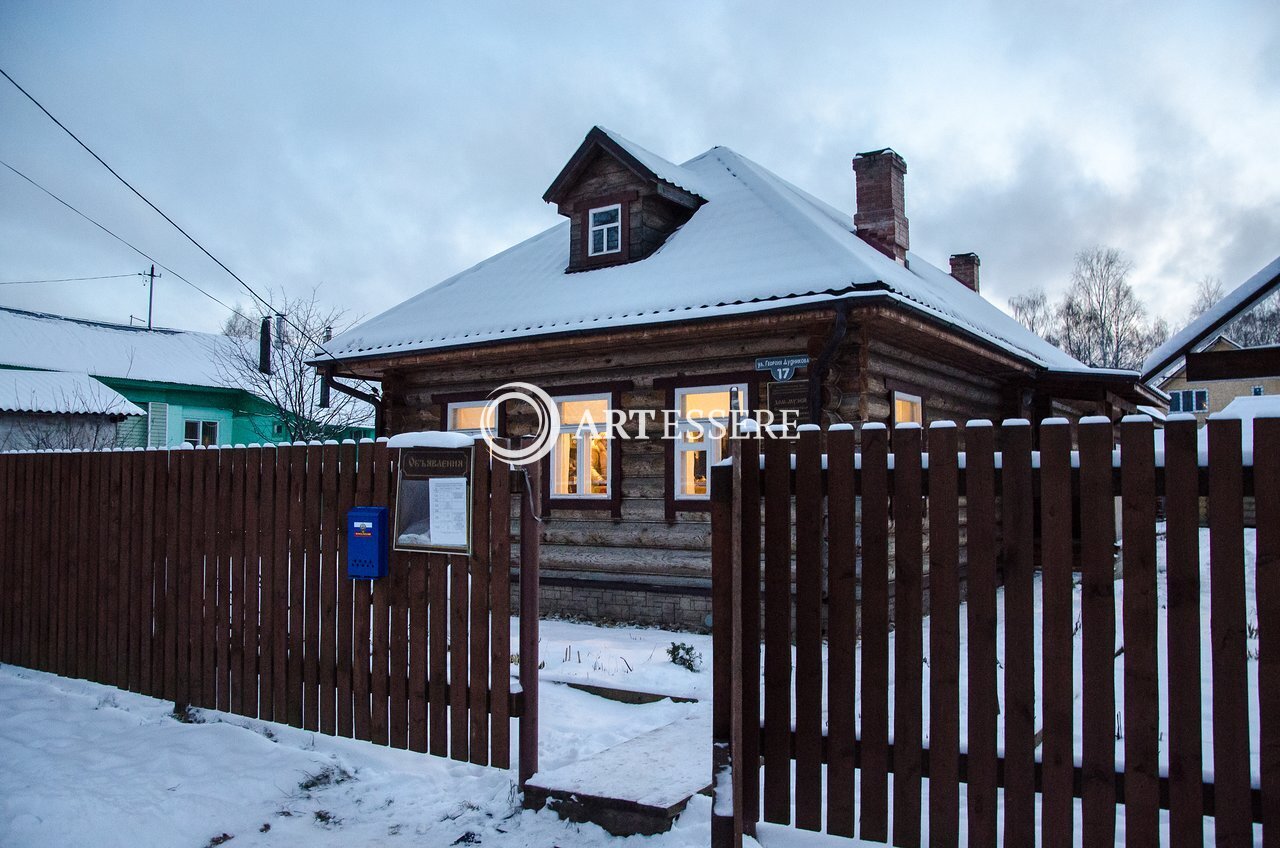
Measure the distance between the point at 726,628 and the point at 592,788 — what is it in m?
1.29

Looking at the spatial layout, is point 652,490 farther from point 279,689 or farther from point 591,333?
point 279,689

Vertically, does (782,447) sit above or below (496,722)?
above

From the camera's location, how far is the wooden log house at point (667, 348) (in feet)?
31.8

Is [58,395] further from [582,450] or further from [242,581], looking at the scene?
[242,581]

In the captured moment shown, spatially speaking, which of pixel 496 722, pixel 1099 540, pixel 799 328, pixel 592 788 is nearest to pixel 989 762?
pixel 1099 540

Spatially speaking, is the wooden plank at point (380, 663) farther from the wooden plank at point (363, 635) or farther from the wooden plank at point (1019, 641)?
the wooden plank at point (1019, 641)

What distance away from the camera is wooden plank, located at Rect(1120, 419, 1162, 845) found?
3223mm

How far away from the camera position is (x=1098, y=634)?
3344 mm

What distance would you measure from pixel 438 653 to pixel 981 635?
9.93 ft

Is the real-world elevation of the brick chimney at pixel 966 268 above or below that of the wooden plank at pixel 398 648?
above

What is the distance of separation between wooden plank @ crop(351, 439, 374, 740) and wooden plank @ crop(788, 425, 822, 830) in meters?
2.62

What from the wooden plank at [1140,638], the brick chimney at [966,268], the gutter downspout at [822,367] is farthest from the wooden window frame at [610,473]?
the brick chimney at [966,268]

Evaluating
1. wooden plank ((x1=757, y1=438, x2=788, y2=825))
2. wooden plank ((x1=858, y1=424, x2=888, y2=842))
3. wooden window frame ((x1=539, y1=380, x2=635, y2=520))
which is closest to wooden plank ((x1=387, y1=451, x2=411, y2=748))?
wooden plank ((x1=757, y1=438, x2=788, y2=825))

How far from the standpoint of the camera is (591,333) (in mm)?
10414
